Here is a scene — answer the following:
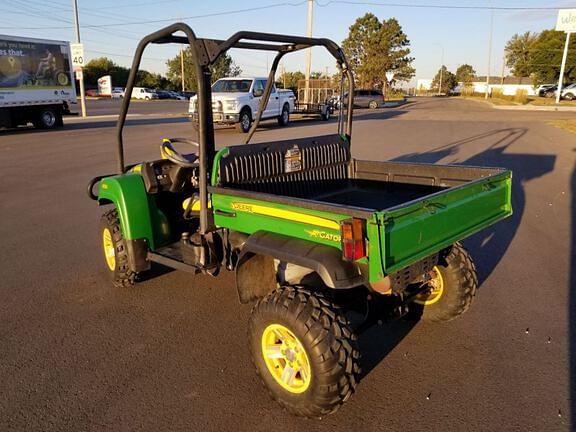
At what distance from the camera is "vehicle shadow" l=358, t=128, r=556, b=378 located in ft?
12.3

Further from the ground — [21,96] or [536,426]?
[21,96]

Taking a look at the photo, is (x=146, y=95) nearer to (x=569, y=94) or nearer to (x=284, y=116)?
(x=284, y=116)

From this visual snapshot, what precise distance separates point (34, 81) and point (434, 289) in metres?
21.1

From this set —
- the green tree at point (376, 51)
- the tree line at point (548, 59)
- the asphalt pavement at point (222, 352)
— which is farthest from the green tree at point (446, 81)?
the asphalt pavement at point (222, 352)

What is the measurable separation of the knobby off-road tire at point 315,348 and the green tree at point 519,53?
10206 cm

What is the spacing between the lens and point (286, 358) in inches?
119

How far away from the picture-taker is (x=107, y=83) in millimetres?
46219

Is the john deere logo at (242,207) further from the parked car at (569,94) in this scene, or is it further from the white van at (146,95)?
A: the white van at (146,95)

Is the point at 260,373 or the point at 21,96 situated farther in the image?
the point at 21,96

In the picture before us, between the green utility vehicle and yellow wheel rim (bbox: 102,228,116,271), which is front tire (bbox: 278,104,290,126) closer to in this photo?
the green utility vehicle

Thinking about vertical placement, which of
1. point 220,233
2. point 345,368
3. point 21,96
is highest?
point 21,96

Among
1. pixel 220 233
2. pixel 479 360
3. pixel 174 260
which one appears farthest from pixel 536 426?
pixel 174 260

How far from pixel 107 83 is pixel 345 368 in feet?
160

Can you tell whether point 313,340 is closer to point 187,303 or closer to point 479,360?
point 479,360
